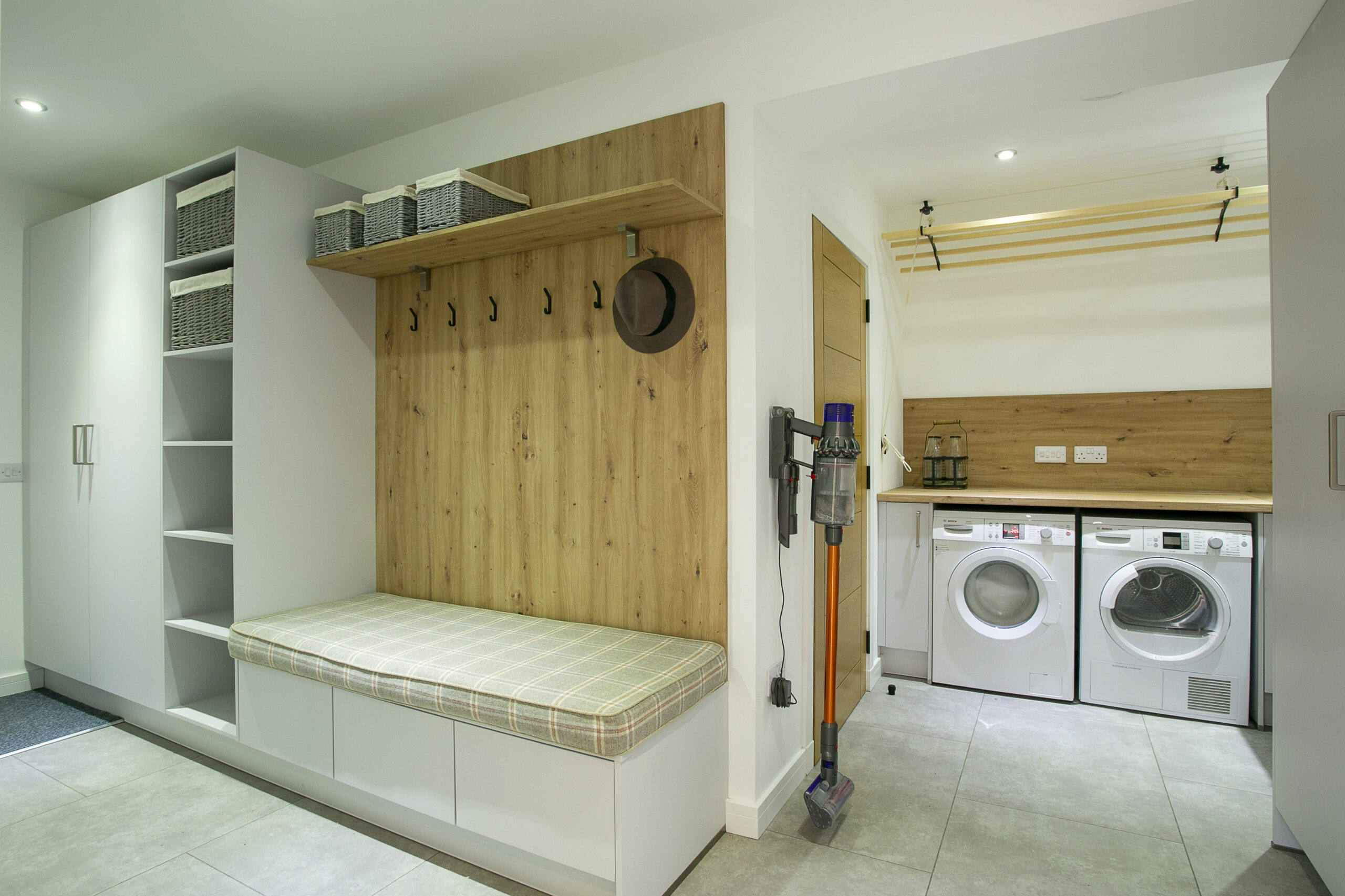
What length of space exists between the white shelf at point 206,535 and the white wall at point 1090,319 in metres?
3.44

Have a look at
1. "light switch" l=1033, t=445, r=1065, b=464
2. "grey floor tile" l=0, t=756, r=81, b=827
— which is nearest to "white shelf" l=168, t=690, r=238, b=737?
"grey floor tile" l=0, t=756, r=81, b=827

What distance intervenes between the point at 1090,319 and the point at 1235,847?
2.57 meters

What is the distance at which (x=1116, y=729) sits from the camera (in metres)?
2.96

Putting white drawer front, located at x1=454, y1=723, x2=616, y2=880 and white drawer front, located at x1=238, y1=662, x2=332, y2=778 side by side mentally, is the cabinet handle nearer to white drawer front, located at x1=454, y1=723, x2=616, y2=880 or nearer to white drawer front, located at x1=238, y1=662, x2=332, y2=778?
white drawer front, located at x1=454, y1=723, x2=616, y2=880

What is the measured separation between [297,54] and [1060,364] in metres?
3.75

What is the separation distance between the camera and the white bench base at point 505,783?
5.57 feet

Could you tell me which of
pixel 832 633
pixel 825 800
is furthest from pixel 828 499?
pixel 825 800

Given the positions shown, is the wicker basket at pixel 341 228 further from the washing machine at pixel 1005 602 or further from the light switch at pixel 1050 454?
the light switch at pixel 1050 454

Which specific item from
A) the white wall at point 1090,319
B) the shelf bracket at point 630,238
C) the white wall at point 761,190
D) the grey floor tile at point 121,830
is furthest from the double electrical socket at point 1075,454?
the grey floor tile at point 121,830

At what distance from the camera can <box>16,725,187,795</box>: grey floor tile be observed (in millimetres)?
2490

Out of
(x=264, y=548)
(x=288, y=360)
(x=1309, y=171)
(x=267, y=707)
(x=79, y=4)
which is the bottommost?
(x=267, y=707)

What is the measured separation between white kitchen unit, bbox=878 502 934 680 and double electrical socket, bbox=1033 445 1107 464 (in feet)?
2.75

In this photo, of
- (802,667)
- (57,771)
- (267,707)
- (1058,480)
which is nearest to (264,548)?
(267,707)

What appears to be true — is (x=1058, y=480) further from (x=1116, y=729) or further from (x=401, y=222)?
(x=401, y=222)
